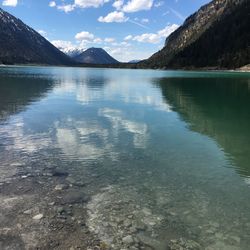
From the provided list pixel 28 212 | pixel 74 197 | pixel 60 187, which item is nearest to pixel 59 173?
pixel 60 187

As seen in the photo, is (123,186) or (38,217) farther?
(123,186)

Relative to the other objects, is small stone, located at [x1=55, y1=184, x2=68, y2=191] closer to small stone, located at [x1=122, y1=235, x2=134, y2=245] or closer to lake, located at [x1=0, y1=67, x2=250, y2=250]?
lake, located at [x1=0, y1=67, x2=250, y2=250]

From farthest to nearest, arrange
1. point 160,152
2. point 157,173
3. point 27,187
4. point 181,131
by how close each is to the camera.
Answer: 1. point 181,131
2. point 160,152
3. point 157,173
4. point 27,187

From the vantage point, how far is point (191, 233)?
1225 cm

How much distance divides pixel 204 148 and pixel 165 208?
11.0 meters

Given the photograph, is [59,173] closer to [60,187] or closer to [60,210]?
[60,187]

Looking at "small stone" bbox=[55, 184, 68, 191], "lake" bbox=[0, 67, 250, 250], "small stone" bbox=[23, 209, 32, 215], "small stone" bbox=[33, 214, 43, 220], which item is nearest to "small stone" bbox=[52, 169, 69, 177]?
"lake" bbox=[0, 67, 250, 250]

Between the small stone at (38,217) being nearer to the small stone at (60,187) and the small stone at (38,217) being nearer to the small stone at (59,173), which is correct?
the small stone at (60,187)

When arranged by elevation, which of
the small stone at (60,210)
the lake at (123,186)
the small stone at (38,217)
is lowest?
the lake at (123,186)

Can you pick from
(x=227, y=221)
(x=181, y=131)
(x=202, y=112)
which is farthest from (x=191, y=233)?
(x=202, y=112)

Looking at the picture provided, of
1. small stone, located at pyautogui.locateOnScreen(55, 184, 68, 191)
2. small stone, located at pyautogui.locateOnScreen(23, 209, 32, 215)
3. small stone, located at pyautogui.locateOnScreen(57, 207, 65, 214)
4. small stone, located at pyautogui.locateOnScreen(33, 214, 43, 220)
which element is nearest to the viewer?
small stone, located at pyautogui.locateOnScreen(33, 214, 43, 220)

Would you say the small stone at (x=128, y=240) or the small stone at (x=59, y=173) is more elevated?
the small stone at (x=128, y=240)

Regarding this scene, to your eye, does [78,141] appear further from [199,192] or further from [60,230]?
[60,230]

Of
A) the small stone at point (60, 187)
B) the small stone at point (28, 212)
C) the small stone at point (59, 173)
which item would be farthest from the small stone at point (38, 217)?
the small stone at point (59, 173)
